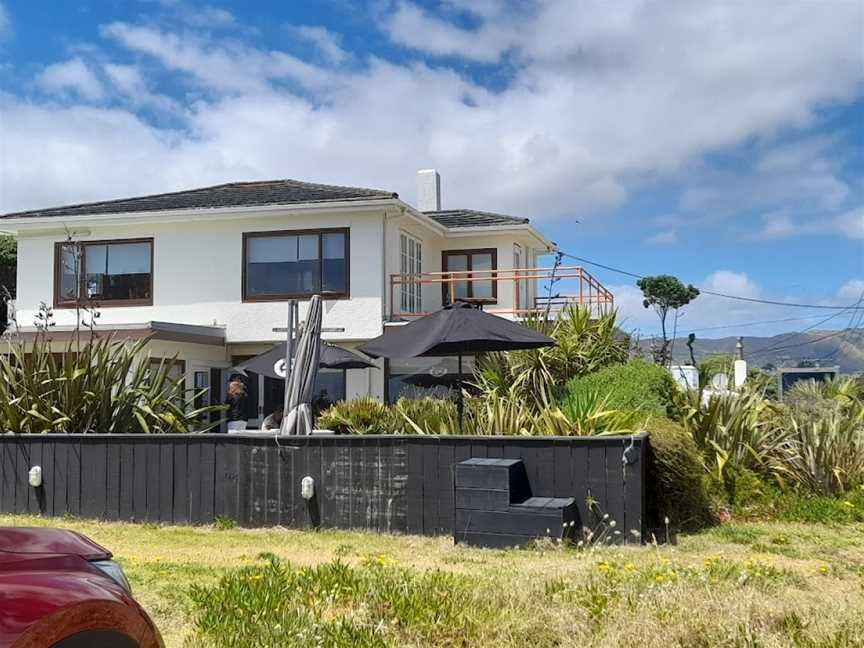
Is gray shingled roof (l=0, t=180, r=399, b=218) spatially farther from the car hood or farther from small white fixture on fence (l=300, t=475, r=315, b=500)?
the car hood

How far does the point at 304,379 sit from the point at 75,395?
9.59 feet

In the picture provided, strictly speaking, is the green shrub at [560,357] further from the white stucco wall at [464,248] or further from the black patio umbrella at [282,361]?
the white stucco wall at [464,248]

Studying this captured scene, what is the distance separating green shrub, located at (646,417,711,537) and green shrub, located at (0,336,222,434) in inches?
240

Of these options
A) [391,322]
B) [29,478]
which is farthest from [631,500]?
[391,322]

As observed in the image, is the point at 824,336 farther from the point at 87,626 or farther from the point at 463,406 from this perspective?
the point at 87,626

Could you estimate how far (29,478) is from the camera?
33.8 ft

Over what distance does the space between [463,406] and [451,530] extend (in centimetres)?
263

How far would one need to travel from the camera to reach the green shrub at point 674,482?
885 cm

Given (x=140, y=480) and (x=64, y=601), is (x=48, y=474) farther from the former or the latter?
(x=64, y=601)

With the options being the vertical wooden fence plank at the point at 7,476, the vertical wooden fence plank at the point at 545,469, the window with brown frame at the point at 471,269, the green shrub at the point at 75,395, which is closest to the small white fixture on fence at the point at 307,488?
the vertical wooden fence plank at the point at 545,469

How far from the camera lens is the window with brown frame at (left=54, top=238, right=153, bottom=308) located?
2105cm

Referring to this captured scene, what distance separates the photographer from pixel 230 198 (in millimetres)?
20953

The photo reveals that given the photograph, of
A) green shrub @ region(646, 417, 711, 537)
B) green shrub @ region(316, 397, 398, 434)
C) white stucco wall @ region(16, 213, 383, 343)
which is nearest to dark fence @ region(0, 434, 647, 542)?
green shrub @ region(646, 417, 711, 537)

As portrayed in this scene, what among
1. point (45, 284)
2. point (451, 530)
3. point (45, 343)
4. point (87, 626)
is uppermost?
point (45, 284)
